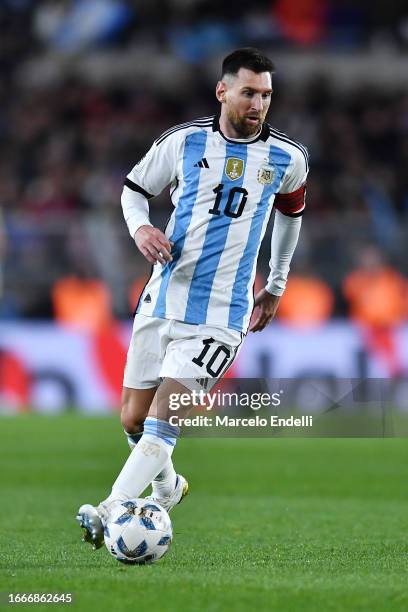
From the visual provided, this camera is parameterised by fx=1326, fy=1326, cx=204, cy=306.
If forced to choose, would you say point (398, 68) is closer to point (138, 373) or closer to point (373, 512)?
point (373, 512)

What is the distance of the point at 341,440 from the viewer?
1376cm

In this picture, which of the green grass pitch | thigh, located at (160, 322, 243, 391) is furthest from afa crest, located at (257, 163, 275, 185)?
the green grass pitch

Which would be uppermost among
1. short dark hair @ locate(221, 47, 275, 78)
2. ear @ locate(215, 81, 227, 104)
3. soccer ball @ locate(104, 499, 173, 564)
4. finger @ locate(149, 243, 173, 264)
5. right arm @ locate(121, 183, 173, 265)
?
short dark hair @ locate(221, 47, 275, 78)

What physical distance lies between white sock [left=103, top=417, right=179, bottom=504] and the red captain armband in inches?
50.3

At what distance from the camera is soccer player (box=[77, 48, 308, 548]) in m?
5.79

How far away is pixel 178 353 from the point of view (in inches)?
229

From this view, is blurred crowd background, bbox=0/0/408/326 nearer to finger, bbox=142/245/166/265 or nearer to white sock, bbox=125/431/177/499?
white sock, bbox=125/431/177/499

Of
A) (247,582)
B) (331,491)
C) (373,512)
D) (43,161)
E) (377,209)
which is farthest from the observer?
(43,161)

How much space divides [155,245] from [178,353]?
0.49 m

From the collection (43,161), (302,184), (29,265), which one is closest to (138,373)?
(302,184)

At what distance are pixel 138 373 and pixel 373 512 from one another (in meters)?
2.52

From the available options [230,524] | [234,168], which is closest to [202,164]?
[234,168]

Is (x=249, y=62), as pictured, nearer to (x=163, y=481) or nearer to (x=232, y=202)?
(x=232, y=202)

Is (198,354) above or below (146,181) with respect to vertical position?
below
